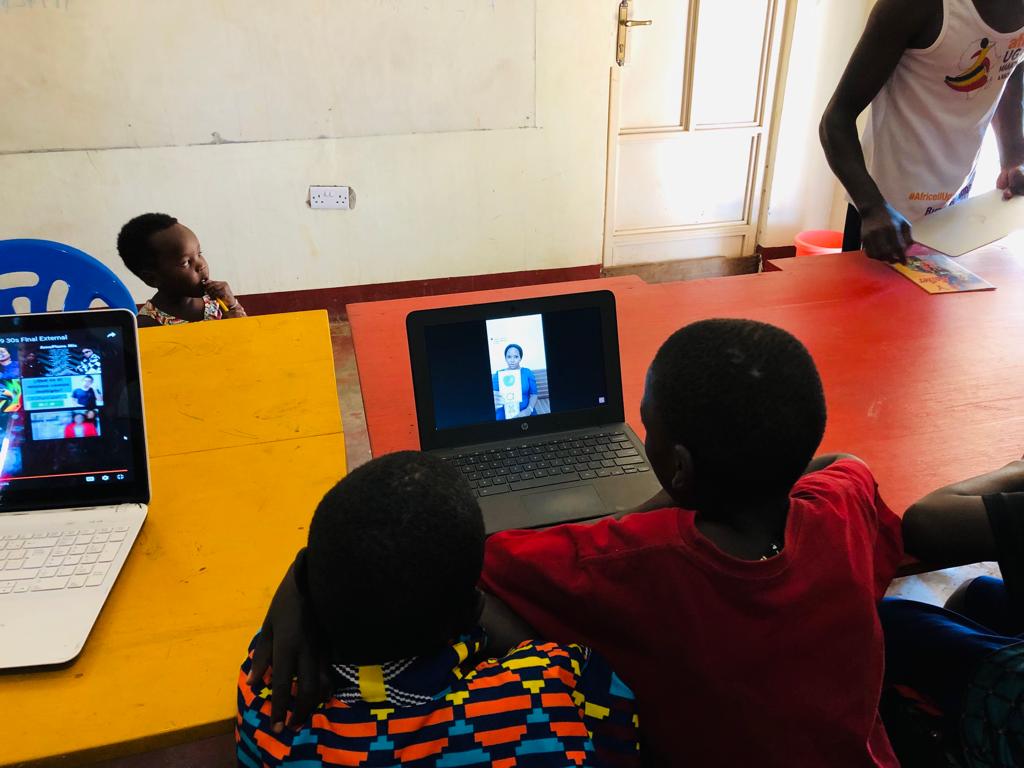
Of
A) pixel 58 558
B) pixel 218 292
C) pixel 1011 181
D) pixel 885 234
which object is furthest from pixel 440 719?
pixel 1011 181

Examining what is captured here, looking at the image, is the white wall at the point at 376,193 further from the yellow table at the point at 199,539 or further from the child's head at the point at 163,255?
the yellow table at the point at 199,539

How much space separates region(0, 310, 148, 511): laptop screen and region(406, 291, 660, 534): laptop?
1.29 feet

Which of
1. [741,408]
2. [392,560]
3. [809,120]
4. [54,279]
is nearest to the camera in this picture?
[392,560]

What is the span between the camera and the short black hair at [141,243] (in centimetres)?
204

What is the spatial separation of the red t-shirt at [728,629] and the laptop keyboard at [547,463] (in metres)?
0.27

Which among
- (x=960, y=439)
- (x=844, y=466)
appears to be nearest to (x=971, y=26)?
(x=960, y=439)

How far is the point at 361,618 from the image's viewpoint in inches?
26.0

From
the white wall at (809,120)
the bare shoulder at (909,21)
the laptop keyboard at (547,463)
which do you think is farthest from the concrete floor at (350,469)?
the white wall at (809,120)

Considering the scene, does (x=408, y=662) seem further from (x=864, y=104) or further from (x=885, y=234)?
(x=864, y=104)

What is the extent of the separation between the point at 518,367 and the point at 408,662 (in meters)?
0.56

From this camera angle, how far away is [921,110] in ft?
6.11

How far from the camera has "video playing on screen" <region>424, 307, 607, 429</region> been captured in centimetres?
113

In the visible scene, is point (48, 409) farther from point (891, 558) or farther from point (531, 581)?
point (891, 558)

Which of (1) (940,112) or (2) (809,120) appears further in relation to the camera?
(2) (809,120)
